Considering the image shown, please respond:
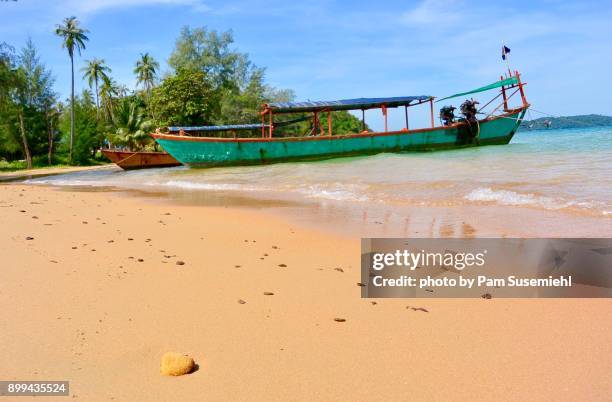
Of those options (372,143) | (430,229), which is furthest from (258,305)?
(372,143)

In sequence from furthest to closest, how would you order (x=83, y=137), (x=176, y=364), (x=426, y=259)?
(x=83, y=137) < (x=426, y=259) < (x=176, y=364)

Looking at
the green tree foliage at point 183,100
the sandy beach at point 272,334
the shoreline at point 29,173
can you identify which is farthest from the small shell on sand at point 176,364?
the green tree foliage at point 183,100

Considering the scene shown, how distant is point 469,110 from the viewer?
1003 inches

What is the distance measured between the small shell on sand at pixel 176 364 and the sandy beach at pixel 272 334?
0.11 feet

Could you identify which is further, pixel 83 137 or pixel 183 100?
pixel 83 137

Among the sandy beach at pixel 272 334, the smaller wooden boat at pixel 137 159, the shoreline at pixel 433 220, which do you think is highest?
the smaller wooden boat at pixel 137 159

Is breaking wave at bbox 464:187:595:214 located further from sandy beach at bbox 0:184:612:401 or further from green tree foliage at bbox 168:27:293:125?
green tree foliage at bbox 168:27:293:125

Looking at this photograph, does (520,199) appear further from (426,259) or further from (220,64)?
(220,64)

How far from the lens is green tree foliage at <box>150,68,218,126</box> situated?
116 ft

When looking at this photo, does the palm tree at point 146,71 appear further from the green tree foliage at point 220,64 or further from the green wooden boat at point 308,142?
the green wooden boat at point 308,142

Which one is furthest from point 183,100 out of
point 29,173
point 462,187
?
point 462,187

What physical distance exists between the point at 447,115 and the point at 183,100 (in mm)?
20210

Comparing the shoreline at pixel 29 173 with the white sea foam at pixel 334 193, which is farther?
the shoreline at pixel 29 173

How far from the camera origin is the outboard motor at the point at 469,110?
25.3m
